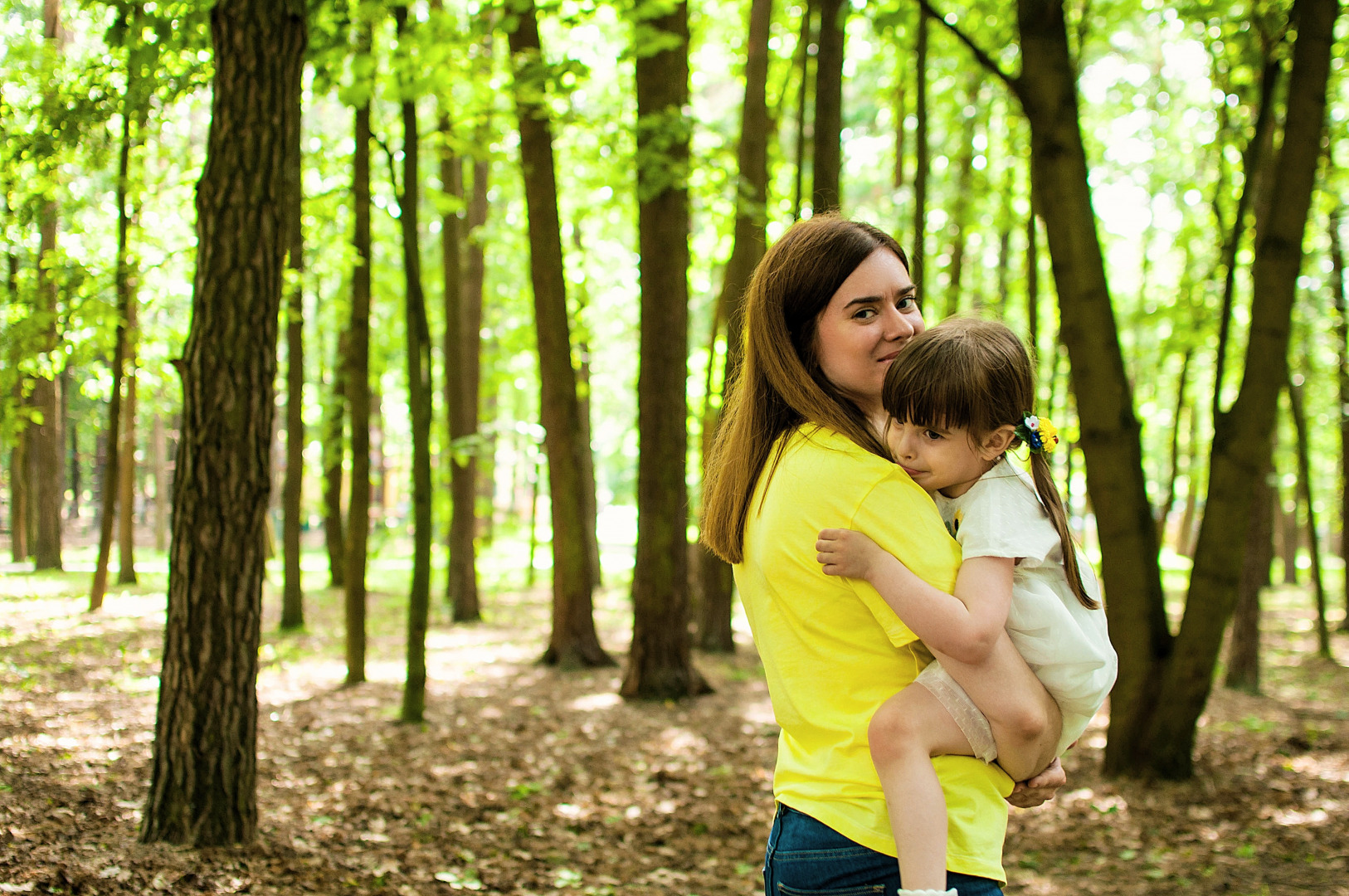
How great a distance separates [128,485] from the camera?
10914mm

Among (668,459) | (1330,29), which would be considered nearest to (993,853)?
(1330,29)

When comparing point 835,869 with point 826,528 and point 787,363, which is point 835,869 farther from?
point 787,363

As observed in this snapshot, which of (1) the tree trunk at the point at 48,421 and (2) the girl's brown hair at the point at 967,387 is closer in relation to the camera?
(2) the girl's brown hair at the point at 967,387

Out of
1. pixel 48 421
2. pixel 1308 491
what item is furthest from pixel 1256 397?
pixel 48 421

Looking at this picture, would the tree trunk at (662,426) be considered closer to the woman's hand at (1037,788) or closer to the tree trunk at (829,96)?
the tree trunk at (829,96)

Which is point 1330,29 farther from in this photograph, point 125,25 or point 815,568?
point 125,25

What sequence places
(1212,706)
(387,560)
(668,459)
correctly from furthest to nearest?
(387,560), (1212,706), (668,459)

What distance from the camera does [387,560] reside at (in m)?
24.8

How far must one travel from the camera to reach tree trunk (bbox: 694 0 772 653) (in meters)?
10.2

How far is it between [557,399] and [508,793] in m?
4.37

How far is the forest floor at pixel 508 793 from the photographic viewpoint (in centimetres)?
451

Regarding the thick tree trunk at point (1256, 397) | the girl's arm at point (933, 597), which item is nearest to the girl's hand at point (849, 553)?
the girl's arm at point (933, 597)

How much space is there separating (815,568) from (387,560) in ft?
80.4

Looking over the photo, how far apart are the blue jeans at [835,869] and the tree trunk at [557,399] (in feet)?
26.4
